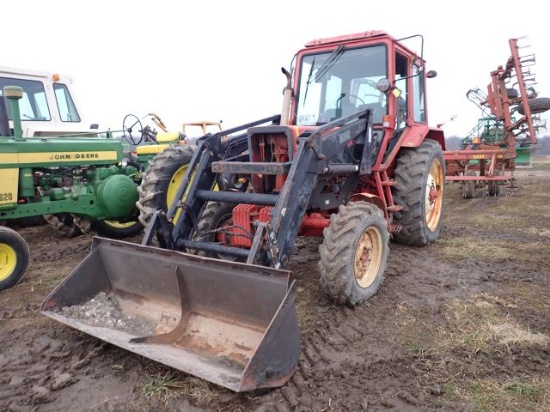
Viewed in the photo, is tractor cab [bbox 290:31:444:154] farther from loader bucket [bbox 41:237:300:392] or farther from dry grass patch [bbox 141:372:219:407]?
dry grass patch [bbox 141:372:219:407]

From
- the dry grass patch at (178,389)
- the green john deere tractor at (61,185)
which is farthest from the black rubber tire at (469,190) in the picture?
the dry grass patch at (178,389)

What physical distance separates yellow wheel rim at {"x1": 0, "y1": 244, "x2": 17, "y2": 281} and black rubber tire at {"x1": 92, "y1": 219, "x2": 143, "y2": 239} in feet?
6.43

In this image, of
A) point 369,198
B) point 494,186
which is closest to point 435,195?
point 369,198

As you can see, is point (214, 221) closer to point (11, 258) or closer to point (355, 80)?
point (11, 258)

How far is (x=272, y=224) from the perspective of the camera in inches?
131

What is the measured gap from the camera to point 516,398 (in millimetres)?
2496

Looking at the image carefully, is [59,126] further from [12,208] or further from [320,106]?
[320,106]

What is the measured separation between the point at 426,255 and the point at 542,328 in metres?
2.05

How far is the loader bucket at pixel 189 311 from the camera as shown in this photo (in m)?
2.52

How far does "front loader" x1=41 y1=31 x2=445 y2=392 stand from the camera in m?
2.85

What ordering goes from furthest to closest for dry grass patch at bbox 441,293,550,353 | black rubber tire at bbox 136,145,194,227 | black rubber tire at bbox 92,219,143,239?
black rubber tire at bbox 92,219,143,239 → black rubber tire at bbox 136,145,194,227 → dry grass patch at bbox 441,293,550,353

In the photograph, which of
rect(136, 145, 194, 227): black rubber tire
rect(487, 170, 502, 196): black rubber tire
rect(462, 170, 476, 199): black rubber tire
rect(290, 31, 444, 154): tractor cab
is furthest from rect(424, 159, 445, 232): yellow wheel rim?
rect(487, 170, 502, 196): black rubber tire

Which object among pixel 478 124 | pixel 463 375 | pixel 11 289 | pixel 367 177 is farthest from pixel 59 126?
pixel 478 124

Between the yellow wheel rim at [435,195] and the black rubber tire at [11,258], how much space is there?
4818 mm
